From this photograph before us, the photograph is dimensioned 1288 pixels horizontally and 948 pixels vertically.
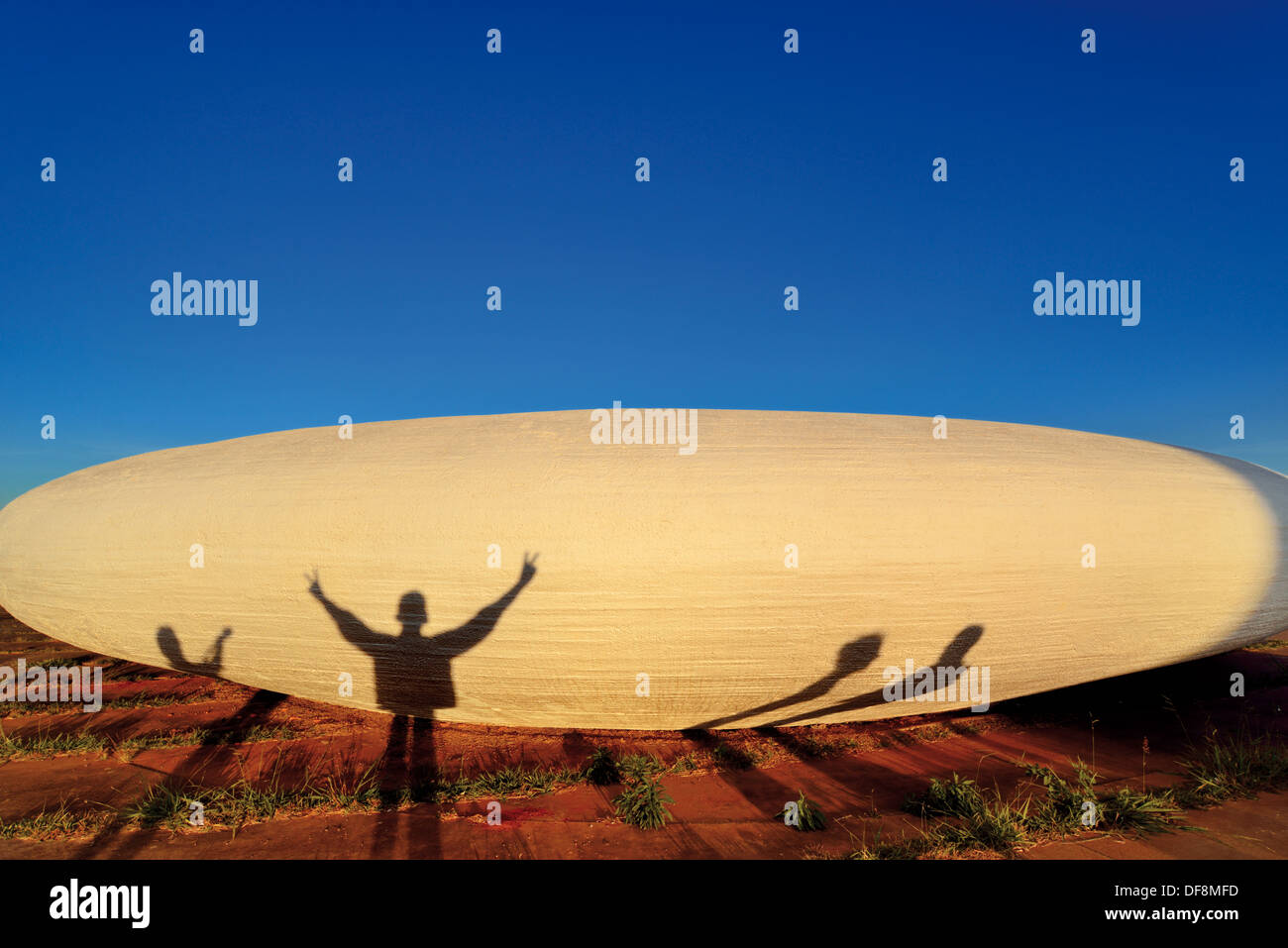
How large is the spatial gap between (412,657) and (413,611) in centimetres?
51

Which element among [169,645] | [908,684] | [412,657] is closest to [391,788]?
[412,657]

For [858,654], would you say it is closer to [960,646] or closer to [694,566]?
[960,646]

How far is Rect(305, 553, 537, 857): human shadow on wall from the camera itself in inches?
204

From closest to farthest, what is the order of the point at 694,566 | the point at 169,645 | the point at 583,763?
the point at 694,566, the point at 583,763, the point at 169,645

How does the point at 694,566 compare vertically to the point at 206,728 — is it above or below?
above

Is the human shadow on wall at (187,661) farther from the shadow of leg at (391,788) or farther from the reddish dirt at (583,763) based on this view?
the shadow of leg at (391,788)

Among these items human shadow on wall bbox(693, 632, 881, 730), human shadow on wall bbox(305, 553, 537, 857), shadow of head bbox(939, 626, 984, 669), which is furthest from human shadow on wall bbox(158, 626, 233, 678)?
shadow of head bbox(939, 626, 984, 669)

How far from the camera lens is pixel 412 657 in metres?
5.54

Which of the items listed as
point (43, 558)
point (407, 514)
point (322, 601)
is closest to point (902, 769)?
point (407, 514)

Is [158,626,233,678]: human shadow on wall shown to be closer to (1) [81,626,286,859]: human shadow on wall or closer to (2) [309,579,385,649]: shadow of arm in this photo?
(1) [81,626,286,859]: human shadow on wall

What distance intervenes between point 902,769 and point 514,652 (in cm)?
370

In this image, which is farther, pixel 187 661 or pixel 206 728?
pixel 206 728
